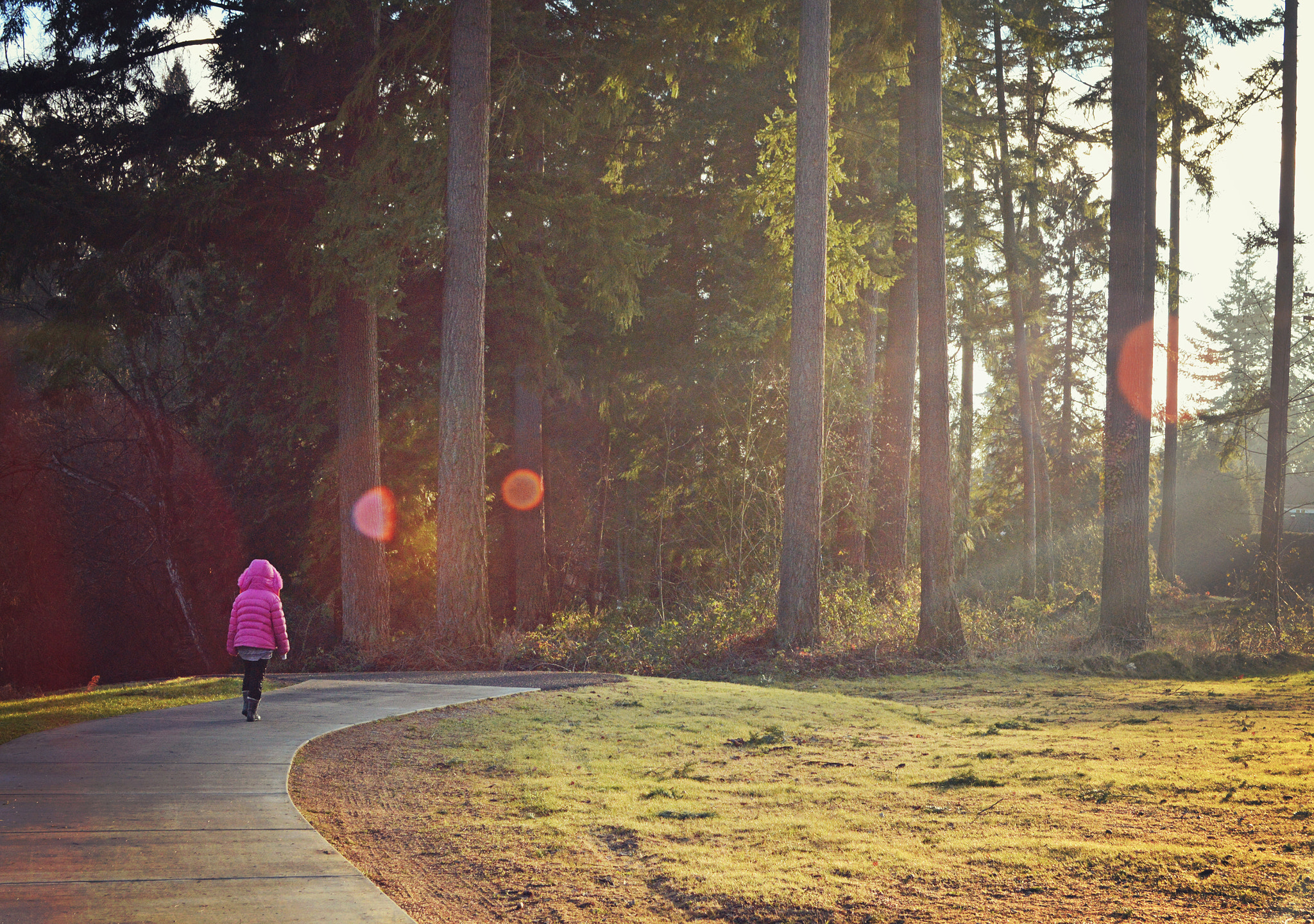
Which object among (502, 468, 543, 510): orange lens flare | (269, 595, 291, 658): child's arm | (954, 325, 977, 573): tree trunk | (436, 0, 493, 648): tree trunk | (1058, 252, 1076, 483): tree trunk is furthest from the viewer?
(1058, 252, 1076, 483): tree trunk

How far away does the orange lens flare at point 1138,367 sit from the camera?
706 inches

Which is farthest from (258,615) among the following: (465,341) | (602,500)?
(602,500)

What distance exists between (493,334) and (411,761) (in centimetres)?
1481

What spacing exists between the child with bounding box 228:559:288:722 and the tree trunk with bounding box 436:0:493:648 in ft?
19.5

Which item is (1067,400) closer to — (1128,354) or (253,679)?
(1128,354)

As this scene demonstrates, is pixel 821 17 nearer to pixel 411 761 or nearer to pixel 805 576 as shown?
pixel 805 576

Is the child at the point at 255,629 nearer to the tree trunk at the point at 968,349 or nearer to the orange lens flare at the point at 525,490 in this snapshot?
the orange lens flare at the point at 525,490

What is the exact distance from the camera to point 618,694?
1102cm

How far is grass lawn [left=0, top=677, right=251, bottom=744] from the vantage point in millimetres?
8562

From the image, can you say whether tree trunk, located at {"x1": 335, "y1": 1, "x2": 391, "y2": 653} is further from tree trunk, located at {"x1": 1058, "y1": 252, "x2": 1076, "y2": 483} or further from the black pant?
tree trunk, located at {"x1": 1058, "y1": 252, "x2": 1076, "y2": 483}

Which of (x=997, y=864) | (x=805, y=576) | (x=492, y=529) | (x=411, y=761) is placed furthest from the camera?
(x=492, y=529)

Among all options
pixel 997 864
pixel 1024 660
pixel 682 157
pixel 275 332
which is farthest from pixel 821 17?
pixel 997 864

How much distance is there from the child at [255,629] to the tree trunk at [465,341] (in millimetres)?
5951

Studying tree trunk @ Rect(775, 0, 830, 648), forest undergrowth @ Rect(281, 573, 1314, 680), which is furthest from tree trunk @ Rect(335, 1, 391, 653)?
tree trunk @ Rect(775, 0, 830, 648)
